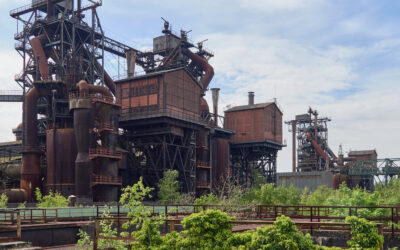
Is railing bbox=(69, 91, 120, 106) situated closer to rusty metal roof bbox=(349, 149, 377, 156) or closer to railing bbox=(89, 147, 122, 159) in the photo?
railing bbox=(89, 147, 122, 159)

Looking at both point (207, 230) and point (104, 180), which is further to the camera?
point (104, 180)

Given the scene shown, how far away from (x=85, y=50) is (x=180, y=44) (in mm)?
17170

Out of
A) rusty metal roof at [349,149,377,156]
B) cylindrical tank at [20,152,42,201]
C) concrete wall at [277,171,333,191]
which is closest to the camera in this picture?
cylindrical tank at [20,152,42,201]

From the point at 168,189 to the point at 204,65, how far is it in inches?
1168

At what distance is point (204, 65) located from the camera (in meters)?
77.7

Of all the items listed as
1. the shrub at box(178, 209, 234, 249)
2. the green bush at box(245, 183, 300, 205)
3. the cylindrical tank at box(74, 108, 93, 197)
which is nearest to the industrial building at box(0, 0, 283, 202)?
the cylindrical tank at box(74, 108, 93, 197)

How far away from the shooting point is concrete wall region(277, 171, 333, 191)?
85.4m

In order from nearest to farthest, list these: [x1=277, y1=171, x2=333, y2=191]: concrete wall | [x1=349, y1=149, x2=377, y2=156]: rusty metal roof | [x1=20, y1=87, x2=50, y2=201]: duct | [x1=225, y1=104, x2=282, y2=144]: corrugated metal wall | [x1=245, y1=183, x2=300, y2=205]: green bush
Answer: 1. [x1=20, y1=87, x2=50, y2=201]: duct
2. [x1=245, y1=183, x2=300, y2=205]: green bush
3. [x1=225, y1=104, x2=282, y2=144]: corrugated metal wall
4. [x1=277, y1=171, x2=333, y2=191]: concrete wall
5. [x1=349, y1=149, x2=377, y2=156]: rusty metal roof

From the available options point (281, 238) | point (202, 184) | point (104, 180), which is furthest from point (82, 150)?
point (281, 238)

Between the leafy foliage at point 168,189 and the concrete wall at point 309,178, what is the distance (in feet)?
110

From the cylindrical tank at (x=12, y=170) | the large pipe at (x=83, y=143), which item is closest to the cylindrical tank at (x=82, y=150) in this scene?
the large pipe at (x=83, y=143)

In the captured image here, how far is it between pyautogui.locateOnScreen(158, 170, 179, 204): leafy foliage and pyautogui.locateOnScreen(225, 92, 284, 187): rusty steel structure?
21.8 m

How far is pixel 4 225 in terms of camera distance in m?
24.0

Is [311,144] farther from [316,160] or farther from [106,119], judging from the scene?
[106,119]
